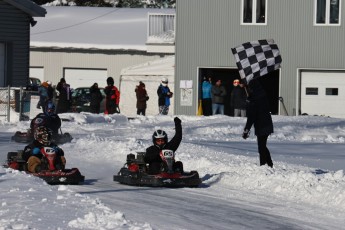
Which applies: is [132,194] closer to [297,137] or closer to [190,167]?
[190,167]

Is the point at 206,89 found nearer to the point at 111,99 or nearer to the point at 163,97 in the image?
the point at 163,97

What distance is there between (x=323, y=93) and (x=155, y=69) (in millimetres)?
8483

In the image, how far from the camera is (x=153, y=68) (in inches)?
1768

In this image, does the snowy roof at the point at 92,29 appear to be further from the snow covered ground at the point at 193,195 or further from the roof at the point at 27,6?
the snow covered ground at the point at 193,195

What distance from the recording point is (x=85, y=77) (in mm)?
52562

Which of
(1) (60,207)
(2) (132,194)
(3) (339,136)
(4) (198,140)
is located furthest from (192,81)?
(1) (60,207)

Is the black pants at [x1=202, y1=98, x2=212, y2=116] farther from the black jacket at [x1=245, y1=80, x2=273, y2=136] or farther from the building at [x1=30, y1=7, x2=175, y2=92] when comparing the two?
the black jacket at [x1=245, y1=80, x2=273, y2=136]

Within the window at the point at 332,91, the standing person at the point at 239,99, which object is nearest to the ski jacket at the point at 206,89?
the standing person at the point at 239,99

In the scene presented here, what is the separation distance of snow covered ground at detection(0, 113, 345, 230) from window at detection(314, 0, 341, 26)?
50.0 feet

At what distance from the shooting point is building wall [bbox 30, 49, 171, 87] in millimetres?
52031

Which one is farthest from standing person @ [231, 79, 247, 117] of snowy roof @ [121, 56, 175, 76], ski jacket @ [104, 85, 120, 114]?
snowy roof @ [121, 56, 175, 76]

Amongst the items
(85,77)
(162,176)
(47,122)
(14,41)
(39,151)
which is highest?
(14,41)

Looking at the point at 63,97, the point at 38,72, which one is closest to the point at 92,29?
the point at 38,72

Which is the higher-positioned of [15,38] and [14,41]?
[15,38]
